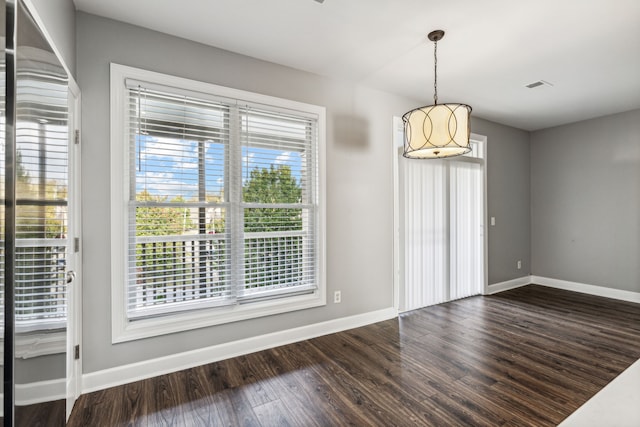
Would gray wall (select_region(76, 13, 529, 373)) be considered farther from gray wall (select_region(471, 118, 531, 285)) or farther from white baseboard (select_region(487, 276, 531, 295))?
white baseboard (select_region(487, 276, 531, 295))

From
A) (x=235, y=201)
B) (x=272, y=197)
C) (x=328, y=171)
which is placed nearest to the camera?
(x=235, y=201)

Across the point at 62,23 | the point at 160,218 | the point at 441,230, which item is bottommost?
the point at 441,230

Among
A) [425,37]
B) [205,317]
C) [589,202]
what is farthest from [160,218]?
[589,202]

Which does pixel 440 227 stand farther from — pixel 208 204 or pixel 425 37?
pixel 208 204

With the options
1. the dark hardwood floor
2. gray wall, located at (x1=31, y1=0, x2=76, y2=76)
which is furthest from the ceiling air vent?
gray wall, located at (x1=31, y1=0, x2=76, y2=76)

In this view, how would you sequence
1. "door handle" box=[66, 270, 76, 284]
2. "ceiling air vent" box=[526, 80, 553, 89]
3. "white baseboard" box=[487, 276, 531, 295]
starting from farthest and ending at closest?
"white baseboard" box=[487, 276, 531, 295] < "ceiling air vent" box=[526, 80, 553, 89] < "door handle" box=[66, 270, 76, 284]

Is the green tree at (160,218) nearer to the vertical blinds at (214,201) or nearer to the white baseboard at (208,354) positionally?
the vertical blinds at (214,201)

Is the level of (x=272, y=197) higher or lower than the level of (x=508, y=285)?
higher

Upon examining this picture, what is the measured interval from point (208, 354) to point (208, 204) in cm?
125

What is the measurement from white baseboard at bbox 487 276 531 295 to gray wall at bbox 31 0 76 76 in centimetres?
531

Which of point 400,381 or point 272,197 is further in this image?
point 272,197

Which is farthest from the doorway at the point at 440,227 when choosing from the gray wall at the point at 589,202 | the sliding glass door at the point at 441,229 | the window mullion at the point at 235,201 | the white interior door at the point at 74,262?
the white interior door at the point at 74,262

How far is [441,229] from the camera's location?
4.05 m

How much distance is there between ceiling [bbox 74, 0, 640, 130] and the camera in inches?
80.4
